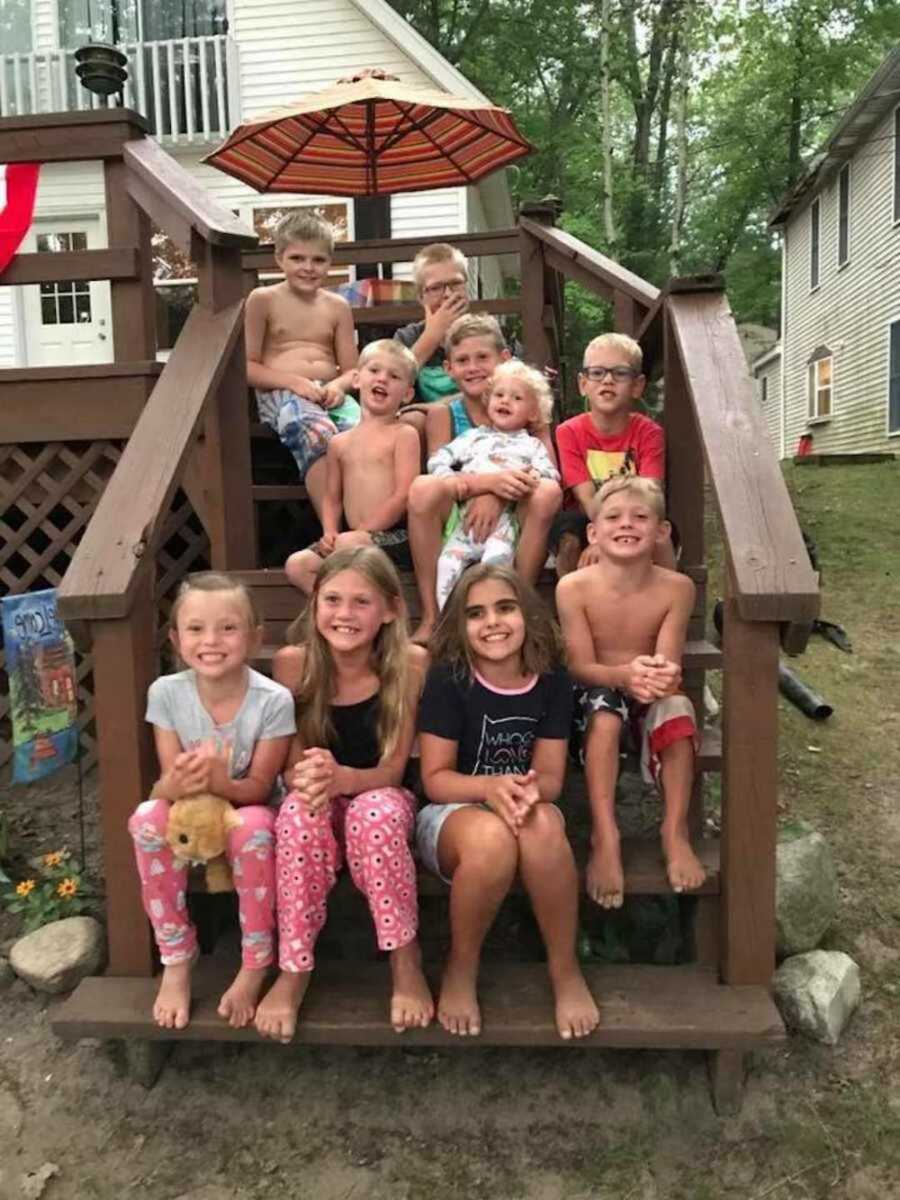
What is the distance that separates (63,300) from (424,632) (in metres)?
9.26

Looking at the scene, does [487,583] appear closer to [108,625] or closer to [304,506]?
[108,625]

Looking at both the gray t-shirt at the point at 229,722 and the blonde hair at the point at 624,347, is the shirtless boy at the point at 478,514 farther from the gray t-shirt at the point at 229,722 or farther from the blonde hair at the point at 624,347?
the gray t-shirt at the point at 229,722

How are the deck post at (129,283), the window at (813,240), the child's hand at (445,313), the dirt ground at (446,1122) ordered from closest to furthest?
the dirt ground at (446,1122), the deck post at (129,283), the child's hand at (445,313), the window at (813,240)

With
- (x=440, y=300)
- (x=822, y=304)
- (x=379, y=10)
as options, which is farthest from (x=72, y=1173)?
(x=822, y=304)

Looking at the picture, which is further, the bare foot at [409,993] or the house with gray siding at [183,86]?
the house with gray siding at [183,86]

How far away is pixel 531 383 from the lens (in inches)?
121

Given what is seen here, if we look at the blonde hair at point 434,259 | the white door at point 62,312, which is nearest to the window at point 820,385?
the white door at point 62,312

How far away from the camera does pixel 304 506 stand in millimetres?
3881

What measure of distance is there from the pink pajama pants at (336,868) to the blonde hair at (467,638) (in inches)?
14.1

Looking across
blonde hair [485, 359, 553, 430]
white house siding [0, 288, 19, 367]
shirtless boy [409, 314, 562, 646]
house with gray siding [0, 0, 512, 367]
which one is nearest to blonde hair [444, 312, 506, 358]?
blonde hair [485, 359, 553, 430]

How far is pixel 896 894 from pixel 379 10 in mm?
10688

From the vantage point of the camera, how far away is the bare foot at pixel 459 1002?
6.63ft

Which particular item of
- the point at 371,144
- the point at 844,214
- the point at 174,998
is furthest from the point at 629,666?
the point at 844,214

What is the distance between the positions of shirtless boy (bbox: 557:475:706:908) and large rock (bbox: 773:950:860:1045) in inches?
16.4
